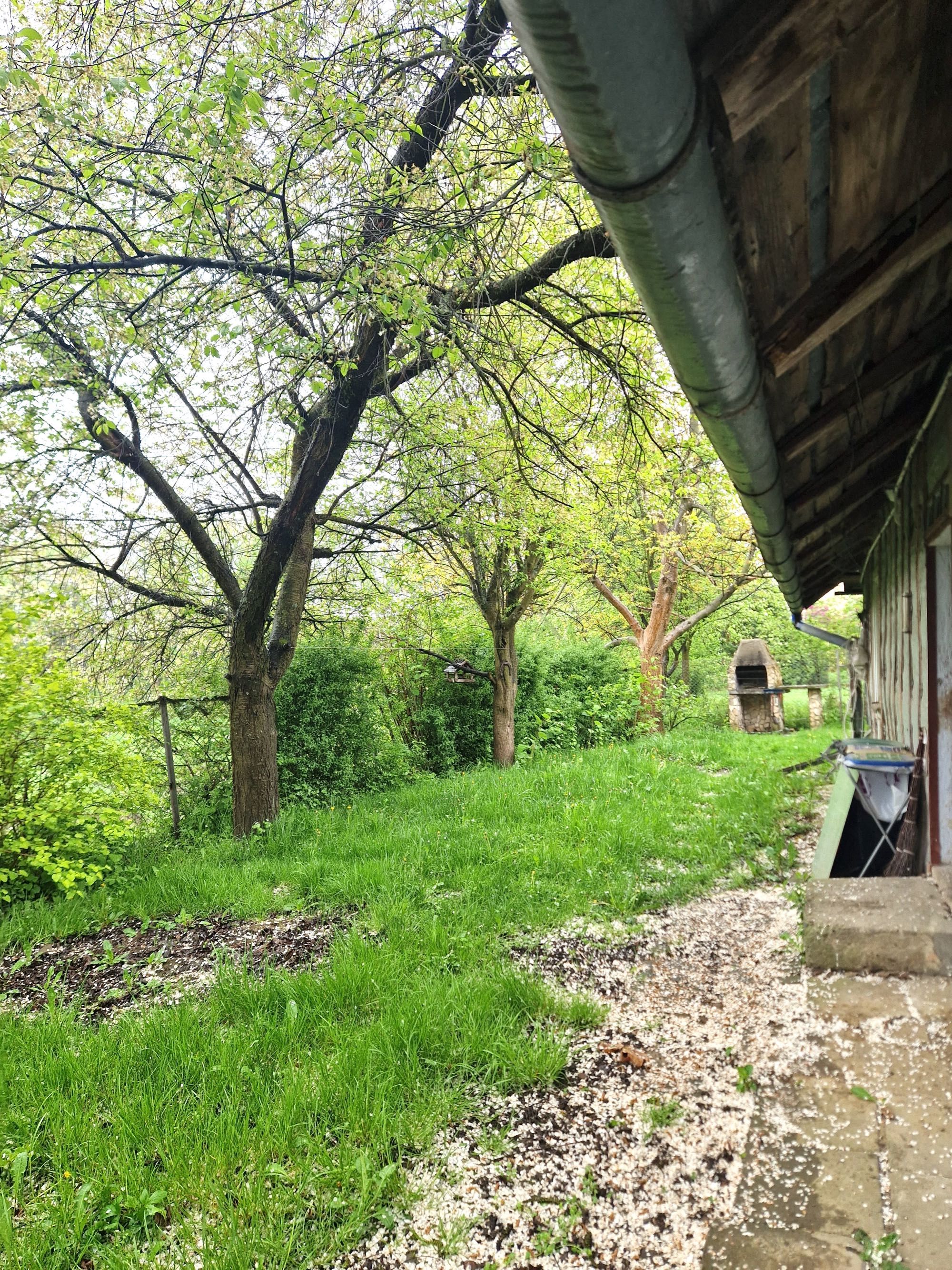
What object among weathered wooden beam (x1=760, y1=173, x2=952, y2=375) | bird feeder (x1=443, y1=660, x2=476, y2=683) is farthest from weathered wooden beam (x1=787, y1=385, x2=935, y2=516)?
bird feeder (x1=443, y1=660, x2=476, y2=683)

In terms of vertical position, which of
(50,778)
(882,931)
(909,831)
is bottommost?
(882,931)

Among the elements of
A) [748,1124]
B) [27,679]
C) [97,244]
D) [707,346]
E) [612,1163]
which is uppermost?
[97,244]

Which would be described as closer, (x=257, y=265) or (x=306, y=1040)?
(x=306, y=1040)

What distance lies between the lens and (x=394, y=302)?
145 inches

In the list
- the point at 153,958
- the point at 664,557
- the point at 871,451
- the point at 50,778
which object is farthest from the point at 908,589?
the point at 664,557

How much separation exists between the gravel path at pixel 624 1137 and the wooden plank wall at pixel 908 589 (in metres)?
1.92

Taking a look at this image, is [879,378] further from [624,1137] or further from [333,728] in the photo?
[333,728]

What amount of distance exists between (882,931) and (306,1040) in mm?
2504

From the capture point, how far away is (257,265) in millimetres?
3525

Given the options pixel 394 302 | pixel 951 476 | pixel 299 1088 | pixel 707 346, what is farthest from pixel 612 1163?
pixel 394 302

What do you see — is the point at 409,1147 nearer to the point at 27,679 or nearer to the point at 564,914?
the point at 564,914

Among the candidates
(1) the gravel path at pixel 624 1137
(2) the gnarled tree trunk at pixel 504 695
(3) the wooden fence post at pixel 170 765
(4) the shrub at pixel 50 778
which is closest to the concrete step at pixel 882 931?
(1) the gravel path at pixel 624 1137

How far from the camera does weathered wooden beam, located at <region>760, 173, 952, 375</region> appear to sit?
6.66 ft

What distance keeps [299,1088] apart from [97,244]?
5.33 metres
